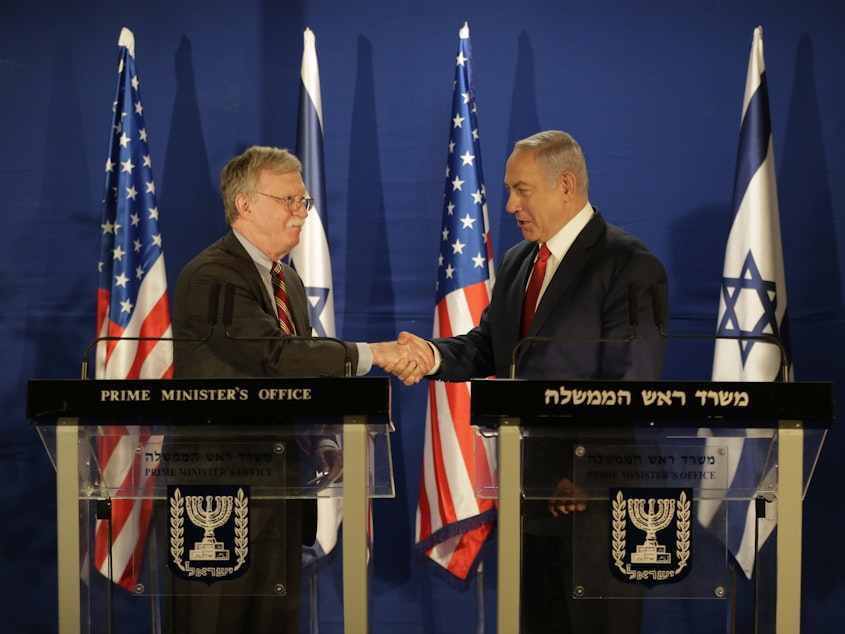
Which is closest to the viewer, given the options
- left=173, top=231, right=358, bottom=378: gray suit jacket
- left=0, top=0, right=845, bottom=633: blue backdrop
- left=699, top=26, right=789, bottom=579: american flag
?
left=173, top=231, right=358, bottom=378: gray suit jacket

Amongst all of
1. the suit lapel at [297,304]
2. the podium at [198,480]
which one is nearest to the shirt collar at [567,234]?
the suit lapel at [297,304]

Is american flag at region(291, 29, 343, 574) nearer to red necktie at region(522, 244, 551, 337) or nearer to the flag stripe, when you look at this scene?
red necktie at region(522, 244, 551, 337)

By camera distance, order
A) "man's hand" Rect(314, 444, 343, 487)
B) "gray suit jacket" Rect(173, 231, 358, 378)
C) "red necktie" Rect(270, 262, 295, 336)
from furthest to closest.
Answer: "red necktie" Rect(270, 262, 295, 336) → "gray suit jacket" Rect(173, 231, 358, 378) → "man's hand" Rect(314, 444, 343, 487)

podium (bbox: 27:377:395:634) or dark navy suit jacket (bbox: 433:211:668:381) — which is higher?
dark navy suit jacket (bbox: 433:211:668:381)

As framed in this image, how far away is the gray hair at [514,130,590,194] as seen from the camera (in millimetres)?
3465

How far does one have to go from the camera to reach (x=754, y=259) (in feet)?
14.2

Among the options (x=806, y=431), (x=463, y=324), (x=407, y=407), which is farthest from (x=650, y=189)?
(x=806, y=431)

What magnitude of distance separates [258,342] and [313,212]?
4.91ft

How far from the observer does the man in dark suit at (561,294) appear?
3141 millimetres

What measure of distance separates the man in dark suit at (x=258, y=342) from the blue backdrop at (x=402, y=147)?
133 cm

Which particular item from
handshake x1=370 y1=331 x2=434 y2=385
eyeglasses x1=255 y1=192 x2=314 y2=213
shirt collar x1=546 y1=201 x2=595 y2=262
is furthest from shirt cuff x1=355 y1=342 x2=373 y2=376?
shirt collar x1=546 y1=201 x2=595 y2=262

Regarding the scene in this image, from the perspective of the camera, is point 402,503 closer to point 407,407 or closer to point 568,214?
point 407,407

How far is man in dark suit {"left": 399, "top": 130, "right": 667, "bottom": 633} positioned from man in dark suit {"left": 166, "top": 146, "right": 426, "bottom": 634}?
31cm

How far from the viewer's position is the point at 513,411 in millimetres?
2201
